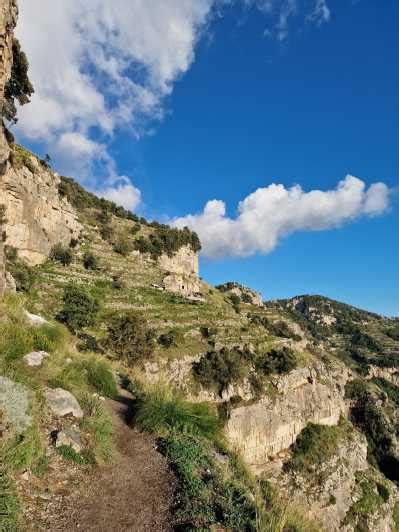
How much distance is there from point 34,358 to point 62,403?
5.95 feet

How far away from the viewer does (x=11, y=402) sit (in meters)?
5.01

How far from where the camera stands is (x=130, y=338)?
29953mm

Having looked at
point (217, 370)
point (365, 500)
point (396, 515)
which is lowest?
point (396, 515)

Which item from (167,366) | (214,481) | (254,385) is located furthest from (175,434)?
(254,385)

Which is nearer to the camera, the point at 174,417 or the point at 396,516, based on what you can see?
the point at 174,417

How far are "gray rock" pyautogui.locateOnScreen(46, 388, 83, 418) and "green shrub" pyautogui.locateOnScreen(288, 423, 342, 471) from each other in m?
35.8

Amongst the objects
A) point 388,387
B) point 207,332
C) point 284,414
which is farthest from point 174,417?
point 388,387

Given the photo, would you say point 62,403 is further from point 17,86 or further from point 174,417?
point 17,86

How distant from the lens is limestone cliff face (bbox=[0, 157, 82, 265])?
30.4 m

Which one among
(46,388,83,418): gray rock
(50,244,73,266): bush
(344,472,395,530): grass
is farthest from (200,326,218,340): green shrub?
(46,388,83,418): gray rock

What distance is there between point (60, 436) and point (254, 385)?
32879 millimetres

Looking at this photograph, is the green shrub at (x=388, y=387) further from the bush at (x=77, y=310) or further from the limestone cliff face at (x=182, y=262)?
the bush at (x=77, y=310)

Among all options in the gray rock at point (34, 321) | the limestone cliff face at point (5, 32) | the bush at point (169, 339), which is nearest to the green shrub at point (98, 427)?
the gray rock at point (34, 321)

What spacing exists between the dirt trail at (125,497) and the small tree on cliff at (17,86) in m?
26.8
